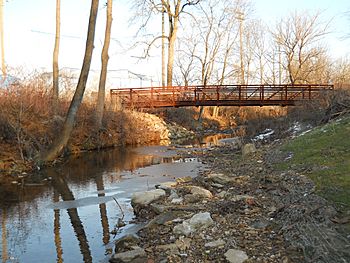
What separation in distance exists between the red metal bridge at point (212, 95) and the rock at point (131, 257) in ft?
72.5

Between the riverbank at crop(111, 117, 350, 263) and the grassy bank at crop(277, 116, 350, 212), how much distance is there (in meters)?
0.04

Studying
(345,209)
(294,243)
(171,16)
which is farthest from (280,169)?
(171,16)

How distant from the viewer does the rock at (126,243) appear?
17.5ft

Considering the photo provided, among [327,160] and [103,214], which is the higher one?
[327,160]

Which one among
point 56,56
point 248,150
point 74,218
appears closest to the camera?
point 74,218

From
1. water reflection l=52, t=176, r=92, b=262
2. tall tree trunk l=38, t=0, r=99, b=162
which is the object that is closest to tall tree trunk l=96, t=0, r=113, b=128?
tall tree trunk l=38, t=0, r=99, b=162

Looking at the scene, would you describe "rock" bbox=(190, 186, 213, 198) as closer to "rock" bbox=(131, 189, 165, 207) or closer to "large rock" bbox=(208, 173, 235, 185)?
"rock" bbox=(131, 189, 165, 207)

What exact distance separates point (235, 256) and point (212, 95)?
964 inches

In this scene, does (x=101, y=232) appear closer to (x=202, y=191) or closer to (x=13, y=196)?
(x=202, y=191)

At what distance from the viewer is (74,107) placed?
551 inches

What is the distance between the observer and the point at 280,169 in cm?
890

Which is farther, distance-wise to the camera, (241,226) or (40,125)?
(40,125)

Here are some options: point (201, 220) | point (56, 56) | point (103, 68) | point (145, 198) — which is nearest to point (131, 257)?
point (201, 220)

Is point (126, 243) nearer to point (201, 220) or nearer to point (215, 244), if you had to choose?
point (201, 220)
